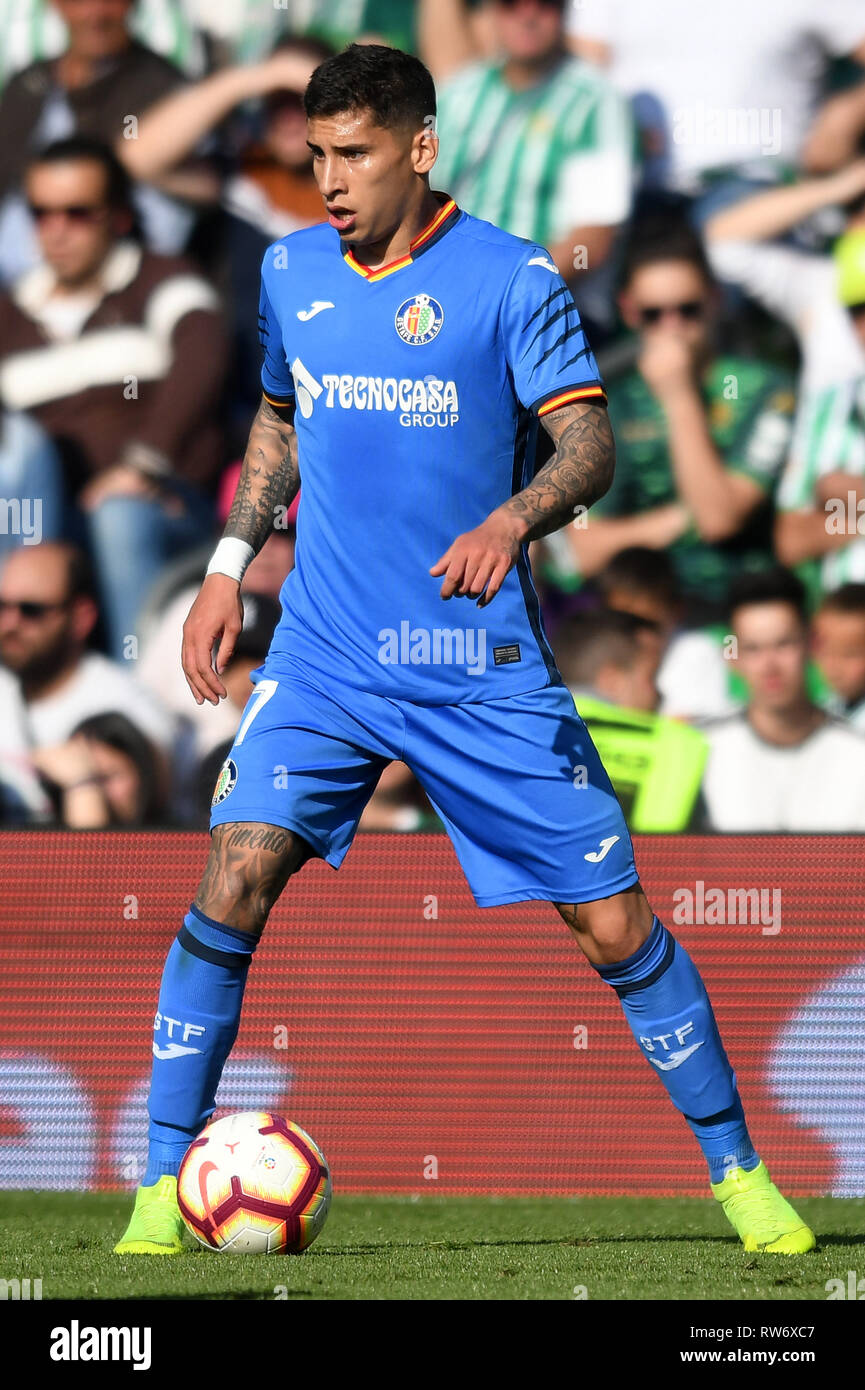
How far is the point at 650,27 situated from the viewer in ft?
27.5

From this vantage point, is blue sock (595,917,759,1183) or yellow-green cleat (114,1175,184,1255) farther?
blue sock (595,917,759,1183)

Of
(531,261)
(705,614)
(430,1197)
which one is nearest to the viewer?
(531,261)

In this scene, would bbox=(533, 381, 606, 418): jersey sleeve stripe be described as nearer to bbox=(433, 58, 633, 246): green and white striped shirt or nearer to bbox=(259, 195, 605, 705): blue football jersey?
bbox=(259, 195, 605, 705): blue football jersey

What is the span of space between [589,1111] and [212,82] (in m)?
4.49

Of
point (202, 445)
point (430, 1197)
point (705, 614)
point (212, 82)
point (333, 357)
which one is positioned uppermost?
point (212, 82)

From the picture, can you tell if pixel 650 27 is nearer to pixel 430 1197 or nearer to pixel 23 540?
pixel 23 540

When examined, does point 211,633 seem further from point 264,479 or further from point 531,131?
point 531,131

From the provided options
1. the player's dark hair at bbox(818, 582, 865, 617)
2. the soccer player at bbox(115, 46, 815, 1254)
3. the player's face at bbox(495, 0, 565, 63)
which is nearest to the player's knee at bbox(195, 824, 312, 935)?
the soccer player at bbox(115, 46, 815, 1254)

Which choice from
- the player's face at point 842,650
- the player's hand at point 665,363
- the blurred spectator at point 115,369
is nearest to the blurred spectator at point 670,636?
the player's face at point 842,650

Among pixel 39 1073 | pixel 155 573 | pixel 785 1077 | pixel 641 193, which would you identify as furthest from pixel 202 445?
pixel 785 1077

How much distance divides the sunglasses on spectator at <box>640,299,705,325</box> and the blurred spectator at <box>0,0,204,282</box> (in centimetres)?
189

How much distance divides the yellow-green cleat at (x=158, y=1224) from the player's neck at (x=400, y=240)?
1.96m

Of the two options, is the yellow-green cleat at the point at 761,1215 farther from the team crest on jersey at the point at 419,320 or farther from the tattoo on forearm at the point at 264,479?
the team crest on jersey at the point at 419,320

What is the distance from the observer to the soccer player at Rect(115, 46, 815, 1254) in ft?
14.0
